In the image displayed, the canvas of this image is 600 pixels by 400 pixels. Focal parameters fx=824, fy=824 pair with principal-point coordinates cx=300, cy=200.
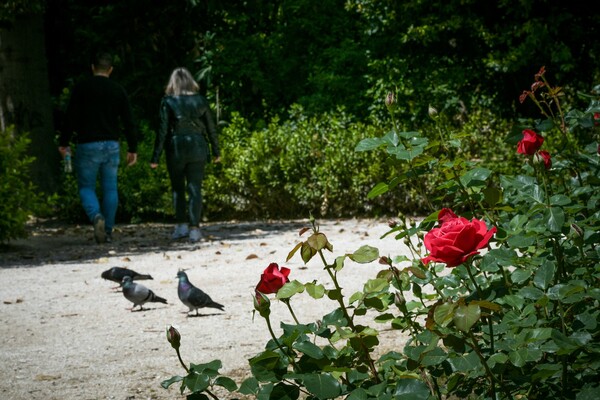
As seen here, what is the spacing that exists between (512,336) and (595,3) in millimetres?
12032

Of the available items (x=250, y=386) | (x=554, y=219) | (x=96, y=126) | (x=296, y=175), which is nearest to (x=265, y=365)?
(x=250, y=386)

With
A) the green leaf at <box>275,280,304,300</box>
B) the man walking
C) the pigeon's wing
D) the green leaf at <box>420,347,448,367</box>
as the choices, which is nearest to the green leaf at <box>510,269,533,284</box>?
the green leaf at <box>420,347,448,367</box>

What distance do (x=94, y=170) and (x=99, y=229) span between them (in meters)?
0.77

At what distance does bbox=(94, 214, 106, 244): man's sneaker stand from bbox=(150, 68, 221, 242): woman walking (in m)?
1.03

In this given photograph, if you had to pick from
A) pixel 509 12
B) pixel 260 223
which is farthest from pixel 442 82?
pixel 260 223

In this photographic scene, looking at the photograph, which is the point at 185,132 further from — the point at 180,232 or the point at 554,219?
the point at 554,219

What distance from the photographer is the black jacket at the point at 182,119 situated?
10.1 meters

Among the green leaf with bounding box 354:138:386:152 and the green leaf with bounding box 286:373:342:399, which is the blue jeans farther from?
the green leaf with bounding box 286:373:342:399

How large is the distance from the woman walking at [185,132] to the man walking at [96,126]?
1.98ft

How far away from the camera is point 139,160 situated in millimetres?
14555

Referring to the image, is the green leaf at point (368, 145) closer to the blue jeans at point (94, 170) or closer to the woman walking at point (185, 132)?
the woman walking at point (185, 132)

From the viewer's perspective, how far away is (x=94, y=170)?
10562 millimetres

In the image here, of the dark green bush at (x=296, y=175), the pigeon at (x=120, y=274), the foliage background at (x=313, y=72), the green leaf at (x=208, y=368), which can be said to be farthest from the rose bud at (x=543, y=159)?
the dark green bush at (x=296, y=175)

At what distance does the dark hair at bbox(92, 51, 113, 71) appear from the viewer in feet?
34.1
